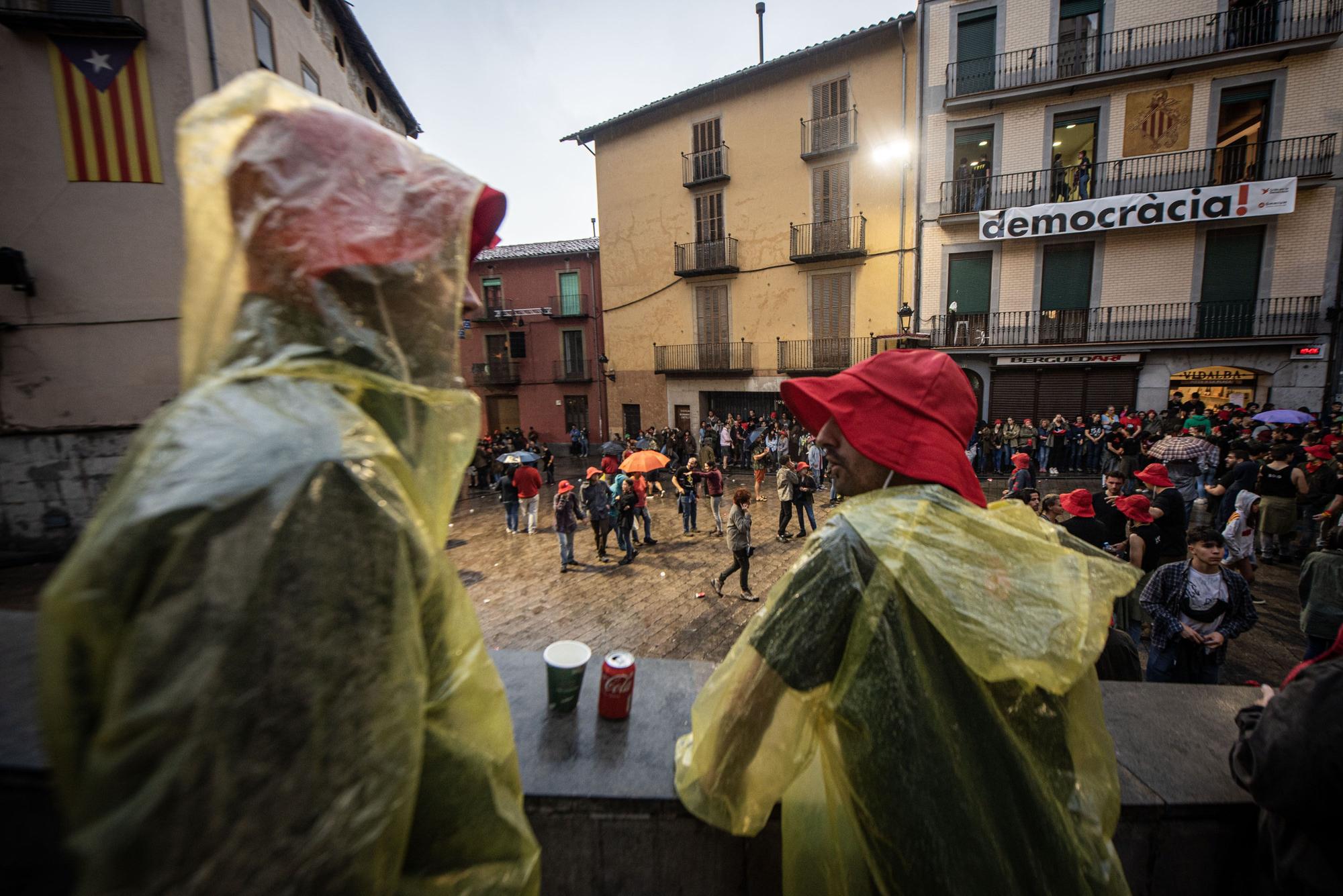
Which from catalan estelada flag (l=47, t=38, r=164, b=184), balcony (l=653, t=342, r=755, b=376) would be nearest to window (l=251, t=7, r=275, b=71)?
catalan estelada flag (l=47, t=38, r=164, b=184)

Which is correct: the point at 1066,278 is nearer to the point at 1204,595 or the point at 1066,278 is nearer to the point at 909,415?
the point at 1204,595

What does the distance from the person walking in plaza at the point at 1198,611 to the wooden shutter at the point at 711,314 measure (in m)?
17.1

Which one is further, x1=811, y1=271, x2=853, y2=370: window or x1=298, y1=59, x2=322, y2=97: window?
x1=811, y1=271, x2=853, y2=370: window

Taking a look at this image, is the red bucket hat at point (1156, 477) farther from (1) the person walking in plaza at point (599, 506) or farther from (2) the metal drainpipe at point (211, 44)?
(2) the metal drainpipe at point (211, 44)

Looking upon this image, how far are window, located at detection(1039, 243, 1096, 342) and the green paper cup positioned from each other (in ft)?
58.4

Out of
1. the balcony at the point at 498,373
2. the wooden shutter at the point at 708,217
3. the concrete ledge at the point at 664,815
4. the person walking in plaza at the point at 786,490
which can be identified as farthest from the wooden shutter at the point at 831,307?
the concrete ledge at the point at 664,815

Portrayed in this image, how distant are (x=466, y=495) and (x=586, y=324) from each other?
12.2m

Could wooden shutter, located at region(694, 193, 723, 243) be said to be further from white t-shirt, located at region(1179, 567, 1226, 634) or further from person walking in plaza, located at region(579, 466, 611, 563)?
white t-shirt, located at region(1179, 567, 1226, 634)

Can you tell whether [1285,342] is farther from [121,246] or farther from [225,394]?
[121,246]

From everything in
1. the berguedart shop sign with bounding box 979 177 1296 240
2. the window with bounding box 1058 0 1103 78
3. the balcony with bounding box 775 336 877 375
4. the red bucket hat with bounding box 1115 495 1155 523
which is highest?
the window with bounding box 1058 0 1103 78

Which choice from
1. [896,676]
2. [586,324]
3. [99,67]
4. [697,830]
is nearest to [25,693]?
[697,830]

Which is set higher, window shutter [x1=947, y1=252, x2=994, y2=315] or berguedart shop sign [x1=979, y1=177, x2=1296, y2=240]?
berguedart shop sign [x1=979, y1=177, x2=1296, y2=240]

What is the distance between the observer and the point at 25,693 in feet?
4.71

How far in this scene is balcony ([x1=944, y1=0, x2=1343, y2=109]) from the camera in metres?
13.1
